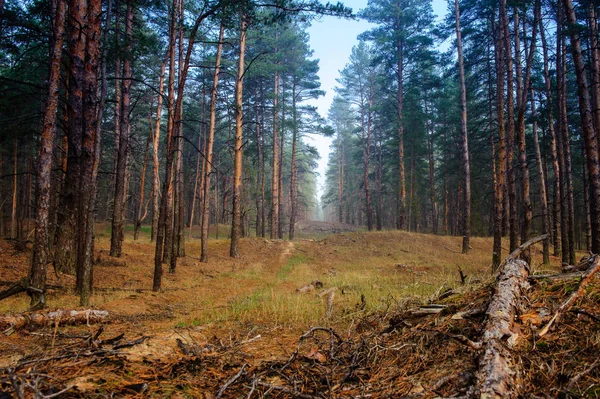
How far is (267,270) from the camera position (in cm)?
1580

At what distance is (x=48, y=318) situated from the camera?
16.3 feet

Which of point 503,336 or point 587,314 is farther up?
point 587,314

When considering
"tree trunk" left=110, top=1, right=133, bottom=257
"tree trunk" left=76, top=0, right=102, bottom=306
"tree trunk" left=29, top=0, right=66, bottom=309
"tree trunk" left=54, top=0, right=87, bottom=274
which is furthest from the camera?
"tree trunk" left=110, top=1, right=133, bottom=257

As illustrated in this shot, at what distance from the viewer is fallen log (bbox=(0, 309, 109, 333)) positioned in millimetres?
4500

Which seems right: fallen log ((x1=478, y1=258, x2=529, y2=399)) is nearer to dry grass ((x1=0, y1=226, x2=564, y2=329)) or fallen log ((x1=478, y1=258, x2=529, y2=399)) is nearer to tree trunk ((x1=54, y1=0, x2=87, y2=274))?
dry grass ((x1=0, y1=226, x2=564, y2=329))

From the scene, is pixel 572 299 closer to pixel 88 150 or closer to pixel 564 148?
pixel 88 150

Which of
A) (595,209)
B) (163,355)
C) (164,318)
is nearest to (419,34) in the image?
(595,209)

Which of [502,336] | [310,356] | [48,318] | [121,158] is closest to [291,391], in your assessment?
[310,356]

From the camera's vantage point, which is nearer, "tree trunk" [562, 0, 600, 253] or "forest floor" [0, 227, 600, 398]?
"forest floor" [0, 227, 600, 398]

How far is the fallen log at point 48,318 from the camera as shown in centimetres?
450

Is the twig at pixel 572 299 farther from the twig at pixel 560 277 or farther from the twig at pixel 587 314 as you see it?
the twig at pixel 560 277

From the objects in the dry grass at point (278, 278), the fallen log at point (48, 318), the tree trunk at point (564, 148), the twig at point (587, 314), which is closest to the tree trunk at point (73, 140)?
the dry grass at point (278, 278)

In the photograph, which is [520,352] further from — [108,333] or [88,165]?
[88,165]

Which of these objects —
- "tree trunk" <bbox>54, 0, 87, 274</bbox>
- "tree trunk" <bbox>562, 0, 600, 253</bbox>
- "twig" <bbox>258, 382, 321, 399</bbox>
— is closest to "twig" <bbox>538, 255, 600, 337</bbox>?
"twig" <bbox>258, 382, 321, 399</bbox>
